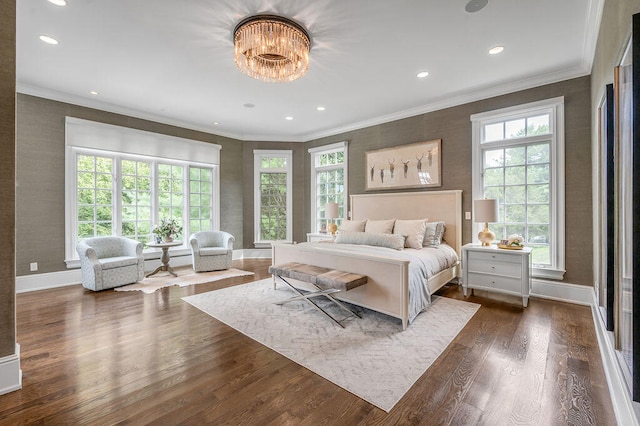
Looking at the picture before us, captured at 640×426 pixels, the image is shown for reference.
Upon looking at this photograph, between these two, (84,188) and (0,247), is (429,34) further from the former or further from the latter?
(84,188)

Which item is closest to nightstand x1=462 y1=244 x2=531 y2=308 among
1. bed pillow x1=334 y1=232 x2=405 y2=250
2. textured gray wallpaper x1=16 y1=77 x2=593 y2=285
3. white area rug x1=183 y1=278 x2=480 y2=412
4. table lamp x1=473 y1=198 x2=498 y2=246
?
table lamp x1=473 y1=198 x2=498 y2=246

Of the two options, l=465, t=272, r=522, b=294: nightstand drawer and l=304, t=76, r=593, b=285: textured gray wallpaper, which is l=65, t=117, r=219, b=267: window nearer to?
l=304, t=76, r=593, b=285: textured gray wallpaper

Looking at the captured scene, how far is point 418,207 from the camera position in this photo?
4840 millimetres

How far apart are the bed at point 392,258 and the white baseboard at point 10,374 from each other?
2.65m

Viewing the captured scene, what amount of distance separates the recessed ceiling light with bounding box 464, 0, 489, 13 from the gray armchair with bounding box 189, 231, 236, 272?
501 centimetres

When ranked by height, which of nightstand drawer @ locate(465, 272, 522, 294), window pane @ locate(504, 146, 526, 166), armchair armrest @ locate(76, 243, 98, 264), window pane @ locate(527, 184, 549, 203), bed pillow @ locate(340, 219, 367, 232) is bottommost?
nightstand drawer @ locate(465, 272, 522, 294)

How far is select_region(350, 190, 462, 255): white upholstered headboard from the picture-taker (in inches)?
173

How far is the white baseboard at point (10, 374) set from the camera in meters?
1.80

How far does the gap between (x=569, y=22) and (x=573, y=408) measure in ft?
10.8

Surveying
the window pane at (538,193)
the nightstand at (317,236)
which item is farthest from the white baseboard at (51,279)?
the window pane at (538,193)

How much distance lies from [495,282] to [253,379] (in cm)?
319

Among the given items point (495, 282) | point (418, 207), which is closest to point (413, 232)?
point (418, 207)

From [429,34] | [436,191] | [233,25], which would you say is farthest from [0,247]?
[436,191]

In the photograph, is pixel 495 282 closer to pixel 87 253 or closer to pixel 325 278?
pixel 325 278
